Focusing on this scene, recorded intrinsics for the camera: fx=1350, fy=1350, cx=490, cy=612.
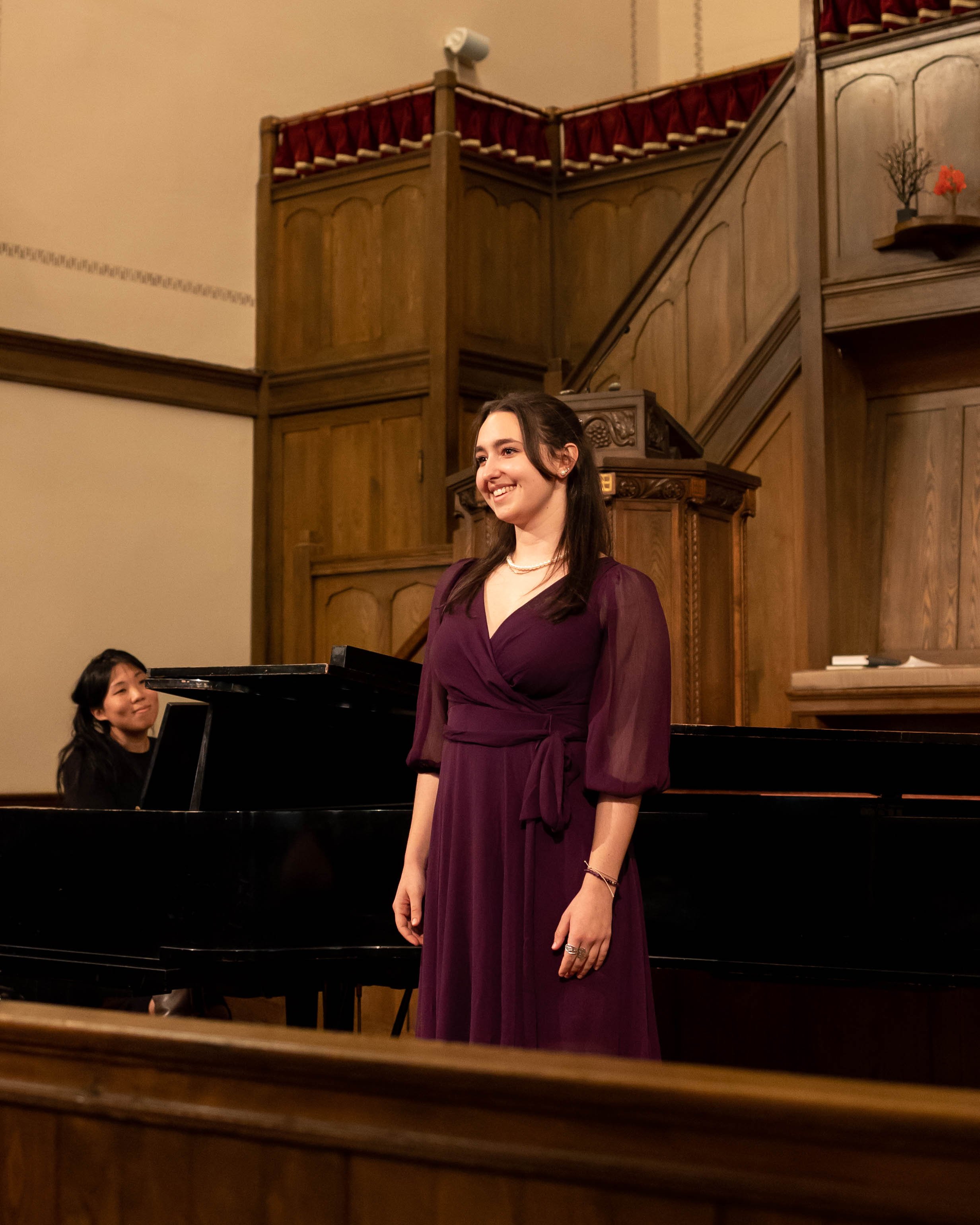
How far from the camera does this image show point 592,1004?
183 cm

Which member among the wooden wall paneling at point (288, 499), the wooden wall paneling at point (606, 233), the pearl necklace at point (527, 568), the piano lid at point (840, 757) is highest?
the wooden wall paneling at point (606, 233)

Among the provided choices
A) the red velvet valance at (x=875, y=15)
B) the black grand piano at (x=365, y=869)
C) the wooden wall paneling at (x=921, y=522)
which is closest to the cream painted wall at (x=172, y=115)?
the red velvet valance at (x=875, y=15)

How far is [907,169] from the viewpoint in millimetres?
6000

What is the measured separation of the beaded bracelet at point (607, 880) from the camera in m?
1.82

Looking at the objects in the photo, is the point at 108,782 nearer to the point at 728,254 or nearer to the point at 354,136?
the point at 728,254

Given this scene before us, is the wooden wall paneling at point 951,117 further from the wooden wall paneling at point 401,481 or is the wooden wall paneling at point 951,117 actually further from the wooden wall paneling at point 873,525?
the wooden wall paneling at point 401,481

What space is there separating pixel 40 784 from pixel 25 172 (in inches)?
129

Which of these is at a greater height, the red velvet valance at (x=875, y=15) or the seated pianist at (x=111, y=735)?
the red velvet valance at (x=875, y=15)

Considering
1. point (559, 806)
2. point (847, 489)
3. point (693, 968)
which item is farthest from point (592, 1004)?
point (847, 489)

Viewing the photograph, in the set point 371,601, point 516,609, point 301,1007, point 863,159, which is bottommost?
point 301,1007

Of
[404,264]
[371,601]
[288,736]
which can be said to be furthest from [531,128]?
[288,736]

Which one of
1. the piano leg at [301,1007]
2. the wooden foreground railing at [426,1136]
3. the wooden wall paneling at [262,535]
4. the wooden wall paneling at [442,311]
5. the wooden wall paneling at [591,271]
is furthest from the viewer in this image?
the wooden wall paneling at [591,271]

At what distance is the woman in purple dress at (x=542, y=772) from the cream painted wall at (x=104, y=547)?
555cm

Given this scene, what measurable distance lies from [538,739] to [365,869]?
Answer: 1.13 meters
